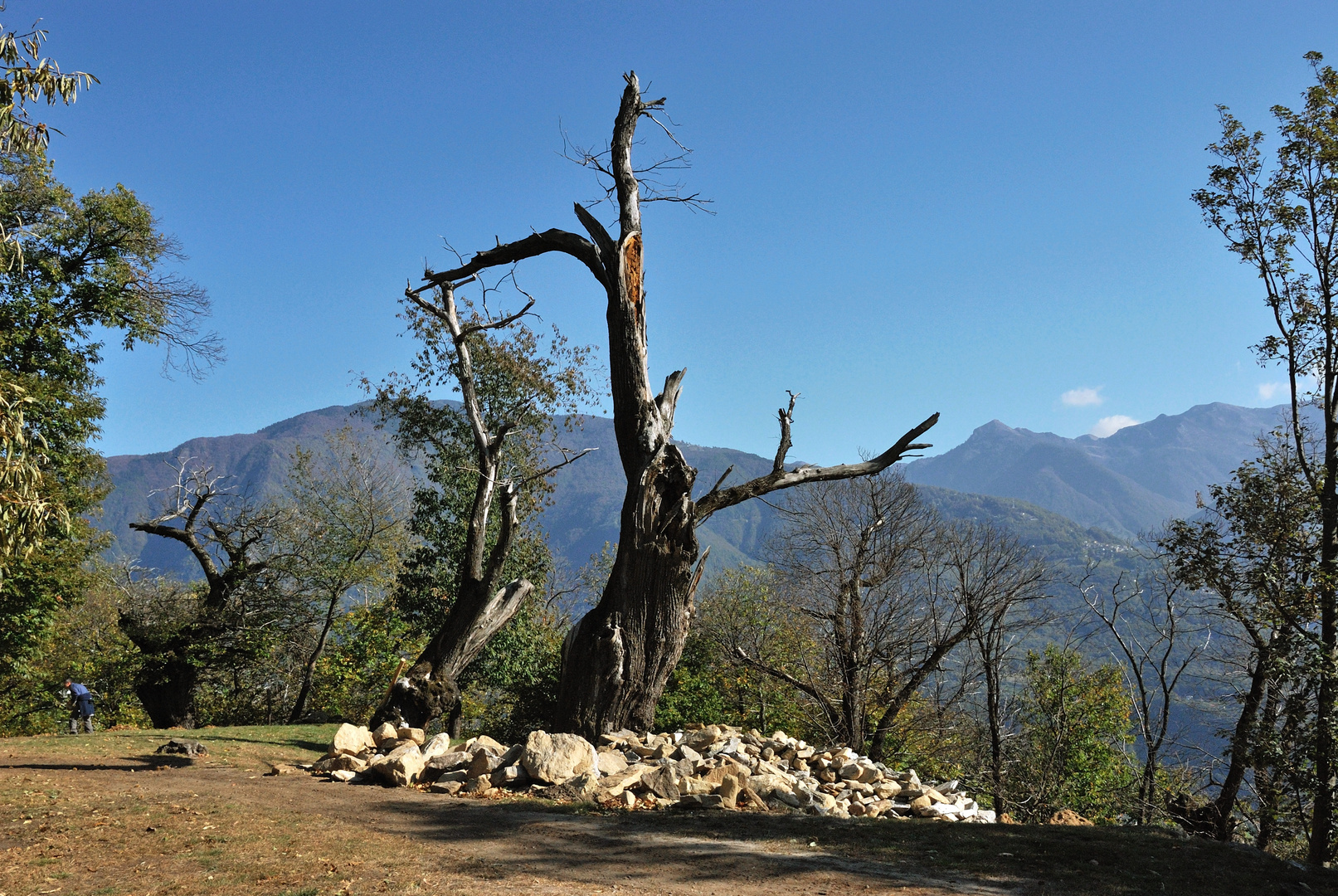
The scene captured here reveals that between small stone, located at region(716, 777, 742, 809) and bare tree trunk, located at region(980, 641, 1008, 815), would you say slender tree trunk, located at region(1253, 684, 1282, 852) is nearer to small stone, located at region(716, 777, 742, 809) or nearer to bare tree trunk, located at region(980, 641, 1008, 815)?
small stone, located at region(716, 777, 742, 809)

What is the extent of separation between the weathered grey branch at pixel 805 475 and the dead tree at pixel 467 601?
333 cm

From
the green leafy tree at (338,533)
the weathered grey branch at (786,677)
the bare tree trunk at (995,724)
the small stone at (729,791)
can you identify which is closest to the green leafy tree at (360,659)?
the green leafy tree at (338,533)

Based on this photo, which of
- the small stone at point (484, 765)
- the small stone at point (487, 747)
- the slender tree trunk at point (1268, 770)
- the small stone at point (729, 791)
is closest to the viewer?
the small stone at point (729, 791)

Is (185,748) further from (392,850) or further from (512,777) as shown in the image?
(392,850)

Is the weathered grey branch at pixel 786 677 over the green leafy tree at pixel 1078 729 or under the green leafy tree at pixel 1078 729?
over

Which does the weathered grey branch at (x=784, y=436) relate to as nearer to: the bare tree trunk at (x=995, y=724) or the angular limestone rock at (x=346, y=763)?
the angular limestone rock at (x=346, y=763)

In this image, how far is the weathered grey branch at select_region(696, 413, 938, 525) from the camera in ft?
30.0

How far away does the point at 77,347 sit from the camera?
1869 centimetres

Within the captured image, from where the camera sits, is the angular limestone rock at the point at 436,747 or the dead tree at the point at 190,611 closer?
the angular limestone rock at the point at 436,747

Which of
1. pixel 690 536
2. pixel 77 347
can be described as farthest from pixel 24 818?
pixel 77 347

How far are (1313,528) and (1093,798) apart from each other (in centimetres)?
2020

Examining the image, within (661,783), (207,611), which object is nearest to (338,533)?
(207,611)

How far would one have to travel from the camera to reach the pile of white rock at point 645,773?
732cm

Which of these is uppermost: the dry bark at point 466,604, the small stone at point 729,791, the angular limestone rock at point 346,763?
the dry bark at point 466,604
